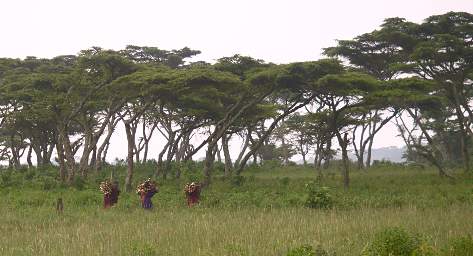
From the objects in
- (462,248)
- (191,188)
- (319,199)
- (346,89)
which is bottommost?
(462,248)

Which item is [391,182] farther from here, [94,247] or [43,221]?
[94,247]

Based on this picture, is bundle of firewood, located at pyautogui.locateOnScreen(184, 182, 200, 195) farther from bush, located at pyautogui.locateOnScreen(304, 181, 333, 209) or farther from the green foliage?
the green foliage

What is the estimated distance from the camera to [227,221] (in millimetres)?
13016

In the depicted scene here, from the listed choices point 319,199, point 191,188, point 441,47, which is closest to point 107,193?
point 191,188

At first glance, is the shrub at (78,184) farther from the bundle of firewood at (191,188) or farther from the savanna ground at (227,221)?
the bundle of firewood at (191,188)

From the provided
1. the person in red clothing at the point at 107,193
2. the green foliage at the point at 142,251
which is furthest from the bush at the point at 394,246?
the person in red clothing at the point at 107,193

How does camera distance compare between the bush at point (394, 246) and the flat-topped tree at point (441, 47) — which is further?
the flat-topped tree at point (441, 47)

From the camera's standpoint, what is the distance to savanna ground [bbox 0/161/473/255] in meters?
9.48

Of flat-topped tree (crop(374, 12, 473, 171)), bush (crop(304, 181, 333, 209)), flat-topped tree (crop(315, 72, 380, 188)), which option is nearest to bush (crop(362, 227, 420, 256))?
bush (crop(304, 181, 333, 209))

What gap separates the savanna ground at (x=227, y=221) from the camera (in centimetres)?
948

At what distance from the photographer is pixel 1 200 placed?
19828 mm

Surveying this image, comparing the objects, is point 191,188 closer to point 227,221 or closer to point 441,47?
point 227,221

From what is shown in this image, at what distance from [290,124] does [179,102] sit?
72.0 ft

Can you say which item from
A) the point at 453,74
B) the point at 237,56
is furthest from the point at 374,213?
the point at 453,74
